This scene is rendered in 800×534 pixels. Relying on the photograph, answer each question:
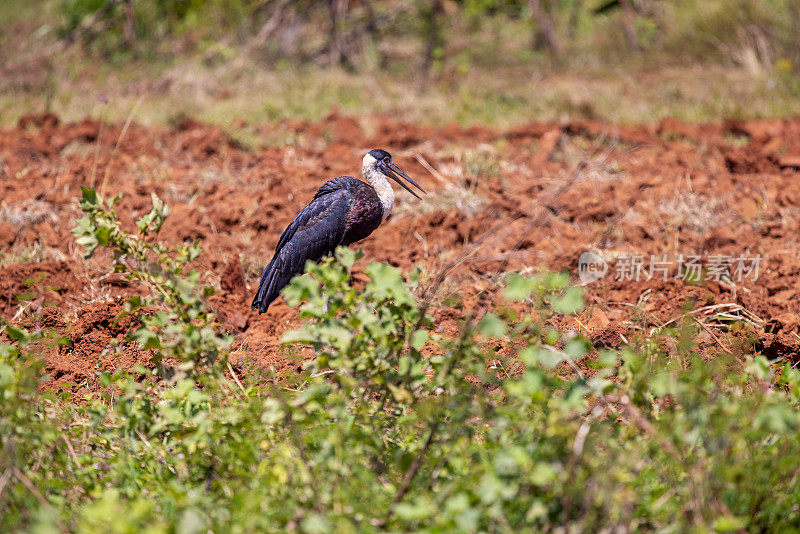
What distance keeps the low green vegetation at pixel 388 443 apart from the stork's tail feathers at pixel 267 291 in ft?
5.04

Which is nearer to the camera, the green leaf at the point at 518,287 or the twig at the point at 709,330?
the green leaf at the point at 518,287

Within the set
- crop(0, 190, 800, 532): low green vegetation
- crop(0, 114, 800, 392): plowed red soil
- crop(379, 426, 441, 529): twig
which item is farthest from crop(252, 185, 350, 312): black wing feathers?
crop(379, 426, 441, 529): twig

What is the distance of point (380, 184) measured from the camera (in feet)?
16.4

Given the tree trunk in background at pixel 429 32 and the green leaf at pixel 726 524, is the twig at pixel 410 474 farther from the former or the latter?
the tree trunk in background at pixel 429 32

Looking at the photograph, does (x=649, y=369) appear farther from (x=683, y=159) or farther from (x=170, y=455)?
(x=683, y=159)

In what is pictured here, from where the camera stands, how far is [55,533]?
6.05ft

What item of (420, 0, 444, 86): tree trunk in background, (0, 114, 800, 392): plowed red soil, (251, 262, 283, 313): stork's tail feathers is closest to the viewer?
(0, 114, 800, 392): plowed red soil

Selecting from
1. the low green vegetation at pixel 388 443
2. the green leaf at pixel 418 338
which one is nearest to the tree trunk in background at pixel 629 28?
the low green vegetation at pixel 388 443

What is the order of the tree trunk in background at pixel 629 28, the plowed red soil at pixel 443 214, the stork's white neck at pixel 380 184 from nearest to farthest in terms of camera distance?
the plowed red soil at pixel 443 214 → the stork's white neck at pixel 380 184 → the tree trunk in background at pixel 629 28

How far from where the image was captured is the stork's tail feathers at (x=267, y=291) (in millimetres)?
4672

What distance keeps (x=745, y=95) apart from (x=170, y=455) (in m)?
10.2

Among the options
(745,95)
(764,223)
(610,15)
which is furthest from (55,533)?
(610,15)

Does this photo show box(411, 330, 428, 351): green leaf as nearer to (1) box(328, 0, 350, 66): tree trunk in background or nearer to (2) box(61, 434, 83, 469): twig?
(2) box(61, 434, 83, 469): twig

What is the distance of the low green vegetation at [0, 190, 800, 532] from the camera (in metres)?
2.19
